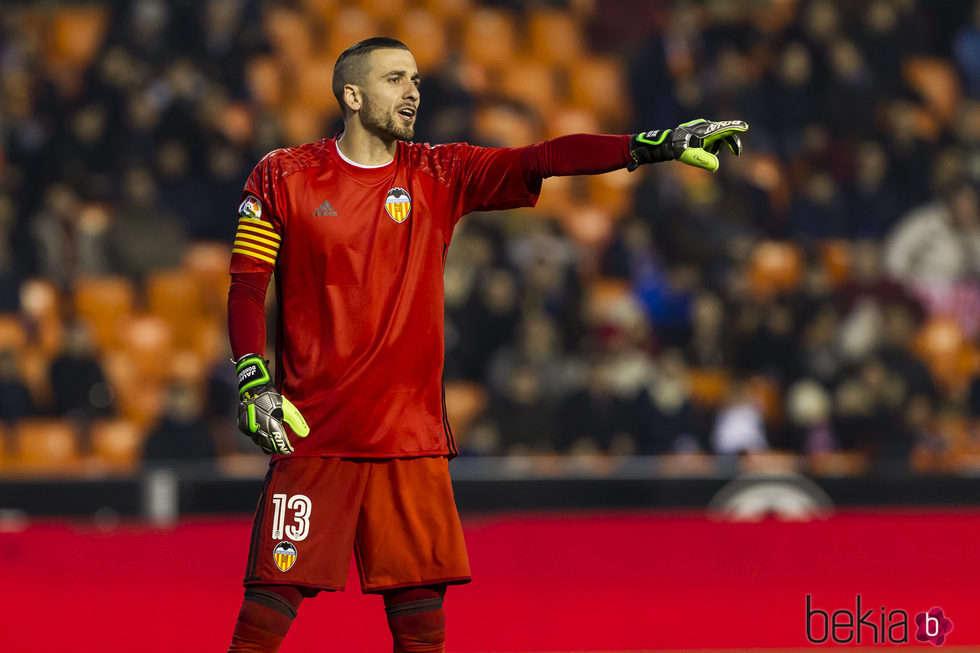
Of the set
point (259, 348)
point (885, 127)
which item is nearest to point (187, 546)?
point (259, 348)

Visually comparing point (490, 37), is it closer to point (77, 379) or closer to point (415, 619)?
point (77, 379)

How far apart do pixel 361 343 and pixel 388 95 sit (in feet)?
2.45

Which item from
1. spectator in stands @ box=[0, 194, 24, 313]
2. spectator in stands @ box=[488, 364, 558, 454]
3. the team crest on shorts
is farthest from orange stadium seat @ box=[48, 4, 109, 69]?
the team crest on shorts

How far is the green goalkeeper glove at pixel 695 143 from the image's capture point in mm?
4363

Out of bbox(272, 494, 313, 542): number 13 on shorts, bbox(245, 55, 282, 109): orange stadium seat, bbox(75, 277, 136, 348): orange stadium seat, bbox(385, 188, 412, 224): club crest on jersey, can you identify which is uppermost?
bbox(245, 55, 282, 109): orange stadium seat

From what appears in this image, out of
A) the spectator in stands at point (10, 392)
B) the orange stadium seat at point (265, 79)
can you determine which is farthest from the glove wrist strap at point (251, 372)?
the orange stadium seat at point (265, 79)

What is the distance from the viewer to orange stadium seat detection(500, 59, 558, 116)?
14.6 m

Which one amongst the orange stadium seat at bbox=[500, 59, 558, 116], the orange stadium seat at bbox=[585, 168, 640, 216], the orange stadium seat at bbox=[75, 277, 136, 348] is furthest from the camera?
the orange stadium seat at bbox=[500, 59, 558, 116]

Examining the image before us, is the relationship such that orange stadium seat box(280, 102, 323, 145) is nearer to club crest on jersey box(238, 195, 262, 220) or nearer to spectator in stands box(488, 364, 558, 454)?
spectator in stands box(488, 364, 558, 454)

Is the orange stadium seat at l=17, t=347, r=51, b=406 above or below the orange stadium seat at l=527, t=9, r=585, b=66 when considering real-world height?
below

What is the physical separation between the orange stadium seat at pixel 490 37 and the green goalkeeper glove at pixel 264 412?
10593 millimetres

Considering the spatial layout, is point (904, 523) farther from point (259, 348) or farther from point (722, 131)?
point (259, 348)

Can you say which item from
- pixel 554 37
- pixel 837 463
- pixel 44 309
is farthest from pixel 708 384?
pixel 44 309

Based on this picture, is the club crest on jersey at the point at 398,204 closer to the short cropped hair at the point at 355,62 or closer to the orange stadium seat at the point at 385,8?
the short cropped hair at the point at 355,62
